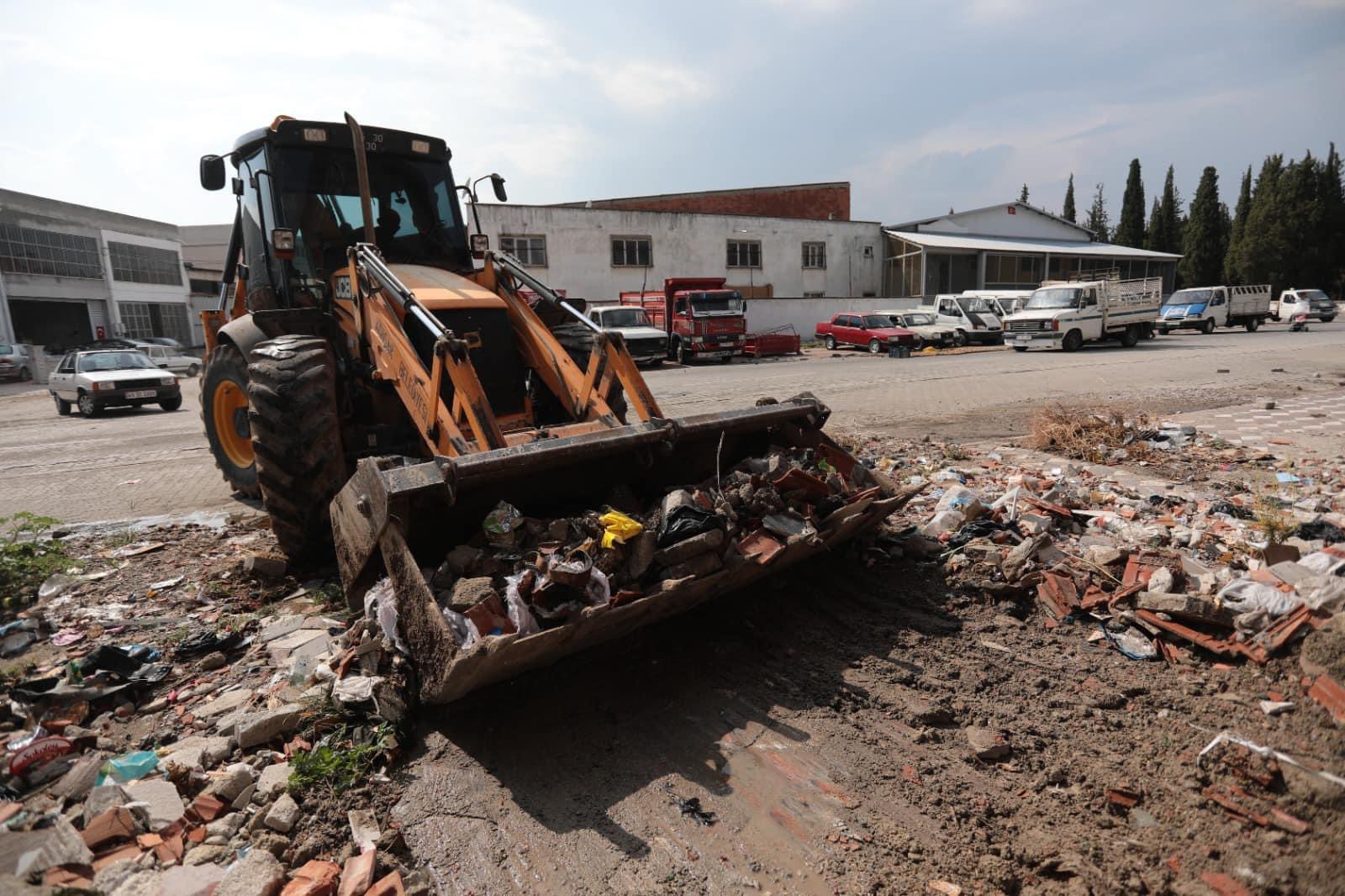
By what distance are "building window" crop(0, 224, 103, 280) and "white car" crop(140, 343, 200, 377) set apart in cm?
880

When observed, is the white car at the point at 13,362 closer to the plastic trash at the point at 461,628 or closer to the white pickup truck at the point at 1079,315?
the plastic trash at the point at 461,628

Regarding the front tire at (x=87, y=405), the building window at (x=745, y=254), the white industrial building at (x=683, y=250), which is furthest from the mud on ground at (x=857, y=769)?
the building window at (x=745, y=254)

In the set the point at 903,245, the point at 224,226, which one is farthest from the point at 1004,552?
the point at 224,226

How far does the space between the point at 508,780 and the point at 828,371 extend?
16.6 meters

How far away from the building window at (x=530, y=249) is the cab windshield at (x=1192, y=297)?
25.8 meters

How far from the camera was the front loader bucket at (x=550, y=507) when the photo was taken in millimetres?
2898

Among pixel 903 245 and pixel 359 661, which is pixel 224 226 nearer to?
pixel 903 245

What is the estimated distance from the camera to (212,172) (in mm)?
5539

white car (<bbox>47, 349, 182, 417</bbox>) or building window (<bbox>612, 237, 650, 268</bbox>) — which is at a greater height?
building window (<bbox>612, 237, 650, 268</bbox>)

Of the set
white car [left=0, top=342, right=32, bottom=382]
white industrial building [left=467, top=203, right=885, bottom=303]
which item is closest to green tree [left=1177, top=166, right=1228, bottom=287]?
white industrial building [left=467, top=203, right=885, bottom=303]

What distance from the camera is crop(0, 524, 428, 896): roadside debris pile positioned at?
2410mm

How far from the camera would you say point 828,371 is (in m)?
18.5

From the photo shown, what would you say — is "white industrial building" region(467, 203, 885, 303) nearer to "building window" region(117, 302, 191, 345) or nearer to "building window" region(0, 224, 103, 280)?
"building window" region(0, 224, 103, 280)

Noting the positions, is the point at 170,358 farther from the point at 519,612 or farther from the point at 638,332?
the point at 519,612
